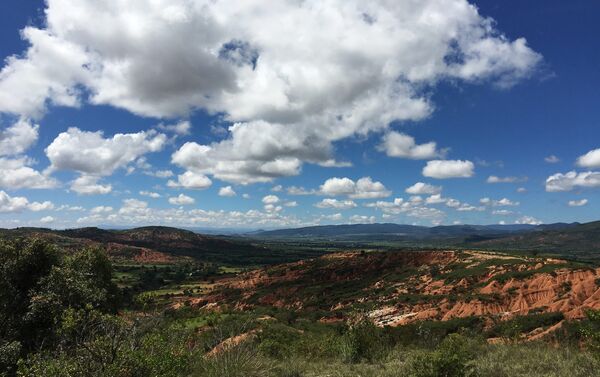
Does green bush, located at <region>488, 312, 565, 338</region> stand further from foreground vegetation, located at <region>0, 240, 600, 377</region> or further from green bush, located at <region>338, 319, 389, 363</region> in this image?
green bush, located at <region>338, 319, 389, 363</region>

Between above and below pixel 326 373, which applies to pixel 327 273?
below

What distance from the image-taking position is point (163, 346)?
1078 centimetres

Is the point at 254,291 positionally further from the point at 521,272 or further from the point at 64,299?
the point at 64,299

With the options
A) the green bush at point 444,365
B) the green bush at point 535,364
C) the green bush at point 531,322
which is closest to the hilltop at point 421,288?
the green bush at point 531,322

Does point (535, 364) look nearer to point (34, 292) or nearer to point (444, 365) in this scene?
point (444, 365)

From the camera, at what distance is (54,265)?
24.8 m

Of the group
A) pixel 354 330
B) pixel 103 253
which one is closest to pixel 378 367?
pixel 354 330

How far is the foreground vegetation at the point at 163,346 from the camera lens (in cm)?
1012

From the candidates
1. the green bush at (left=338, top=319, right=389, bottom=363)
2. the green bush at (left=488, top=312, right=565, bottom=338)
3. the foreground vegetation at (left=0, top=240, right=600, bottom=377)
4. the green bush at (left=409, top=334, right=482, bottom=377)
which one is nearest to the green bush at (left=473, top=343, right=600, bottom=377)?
the foreground vegetation at (left=0, top=240, right=600, bottom=377)

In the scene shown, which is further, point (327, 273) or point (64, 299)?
point (327, 273)

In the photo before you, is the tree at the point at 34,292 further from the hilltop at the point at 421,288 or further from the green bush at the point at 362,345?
the hilltop at the point at 421,288

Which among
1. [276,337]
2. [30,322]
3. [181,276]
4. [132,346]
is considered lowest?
[181,276]

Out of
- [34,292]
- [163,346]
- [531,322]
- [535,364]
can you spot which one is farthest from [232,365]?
[531,322]

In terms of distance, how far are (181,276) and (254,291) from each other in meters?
64.5
